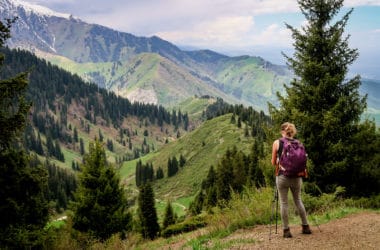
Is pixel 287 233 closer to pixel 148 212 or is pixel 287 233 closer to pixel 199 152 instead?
pixel 148 212

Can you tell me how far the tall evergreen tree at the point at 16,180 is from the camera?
623 inches

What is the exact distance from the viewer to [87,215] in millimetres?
27500

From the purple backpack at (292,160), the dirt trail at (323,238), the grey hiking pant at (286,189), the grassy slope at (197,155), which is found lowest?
the grassy slope at (197,155)

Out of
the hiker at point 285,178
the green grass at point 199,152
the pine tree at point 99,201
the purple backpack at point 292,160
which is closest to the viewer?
the purple backpack at point 292,160

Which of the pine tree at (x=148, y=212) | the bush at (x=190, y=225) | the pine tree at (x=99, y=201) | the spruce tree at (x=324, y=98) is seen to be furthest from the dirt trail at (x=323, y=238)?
the pine tree at (x=148, y=212)

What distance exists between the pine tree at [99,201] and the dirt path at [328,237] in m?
16.3

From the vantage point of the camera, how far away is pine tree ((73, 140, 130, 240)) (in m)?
27.3

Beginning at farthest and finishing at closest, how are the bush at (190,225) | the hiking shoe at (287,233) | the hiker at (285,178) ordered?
1. the bush at (190,225)
2. the hiking shoe at (287,233)
3. the hiker at (285,178)

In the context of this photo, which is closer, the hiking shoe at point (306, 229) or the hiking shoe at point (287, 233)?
the hiking shoe at point (287, 233)

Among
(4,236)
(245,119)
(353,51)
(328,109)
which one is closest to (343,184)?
(328,109)

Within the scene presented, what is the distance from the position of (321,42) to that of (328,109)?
4.17 metres

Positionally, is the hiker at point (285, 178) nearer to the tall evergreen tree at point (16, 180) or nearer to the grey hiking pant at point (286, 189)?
the grey hiking pant at point (286, 189)

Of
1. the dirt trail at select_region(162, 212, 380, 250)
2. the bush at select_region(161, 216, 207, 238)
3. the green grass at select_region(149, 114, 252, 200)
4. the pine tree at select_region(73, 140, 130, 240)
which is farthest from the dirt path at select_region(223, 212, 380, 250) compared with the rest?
the green grass at select_region(149, 114, 252, 200)

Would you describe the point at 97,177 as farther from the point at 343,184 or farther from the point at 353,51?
the point at 353,51
